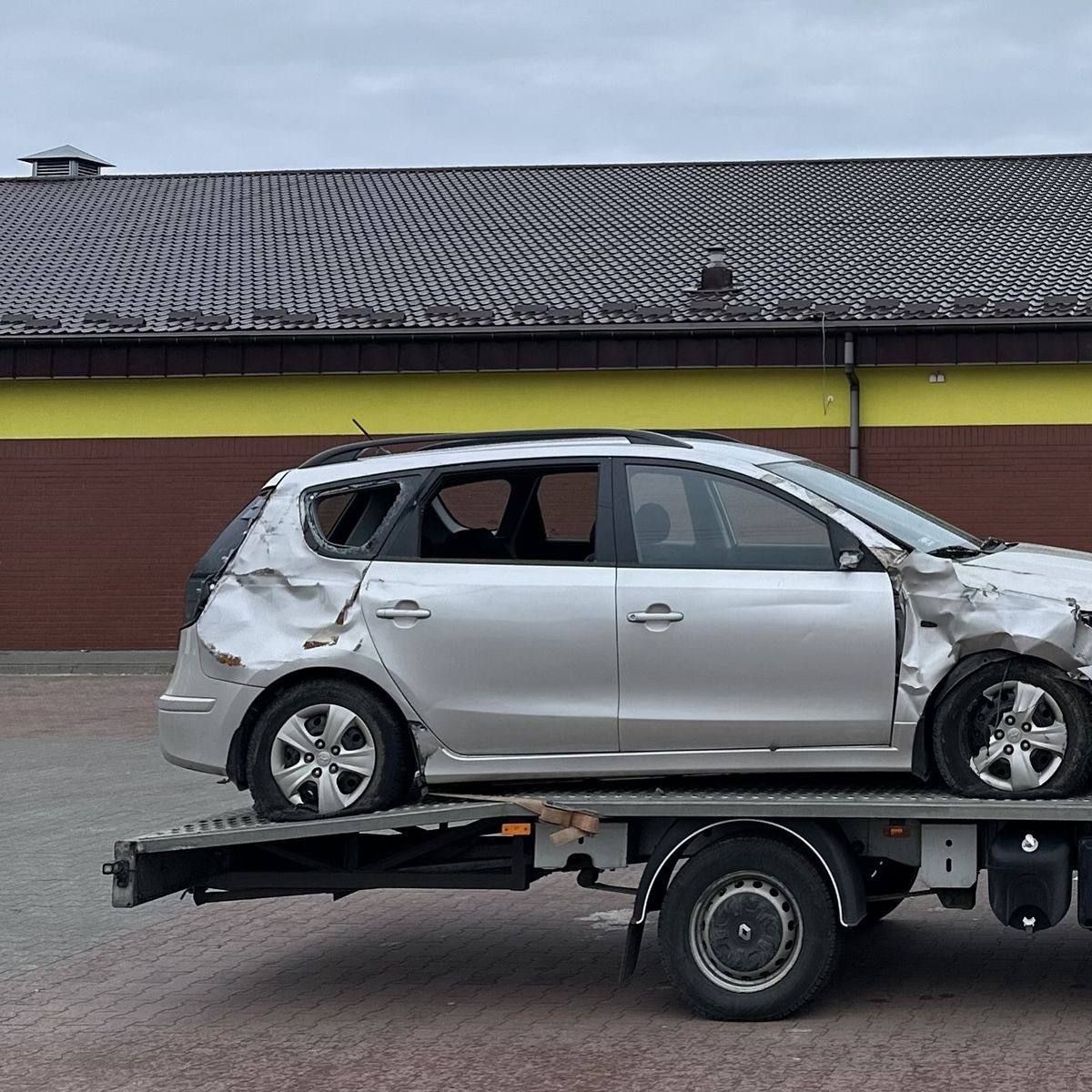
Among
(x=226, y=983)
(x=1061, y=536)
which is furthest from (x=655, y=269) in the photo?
(x=226, y=983)

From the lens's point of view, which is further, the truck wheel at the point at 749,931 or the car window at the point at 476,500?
the car window at the point at 476,500

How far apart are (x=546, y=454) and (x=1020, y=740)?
211cm

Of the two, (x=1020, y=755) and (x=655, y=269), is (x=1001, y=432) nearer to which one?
(x=655, y=269)

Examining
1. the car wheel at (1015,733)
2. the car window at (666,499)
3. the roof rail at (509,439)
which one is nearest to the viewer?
the car wheel at (1015,733)

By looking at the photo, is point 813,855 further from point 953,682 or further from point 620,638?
point 620,638

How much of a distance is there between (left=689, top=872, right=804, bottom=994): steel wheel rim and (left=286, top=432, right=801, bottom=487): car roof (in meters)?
1.57

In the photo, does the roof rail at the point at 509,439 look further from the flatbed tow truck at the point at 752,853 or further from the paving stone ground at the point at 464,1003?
the paving stone ground at the point at 464,1003

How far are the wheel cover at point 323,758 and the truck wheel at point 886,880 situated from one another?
192cm

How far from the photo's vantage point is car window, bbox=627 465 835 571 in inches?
271

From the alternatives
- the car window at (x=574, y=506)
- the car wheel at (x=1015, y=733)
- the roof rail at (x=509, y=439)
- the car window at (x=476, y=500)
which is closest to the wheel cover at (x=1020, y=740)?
the car wheel at (x=1015, y=733)

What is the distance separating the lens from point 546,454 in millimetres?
7371

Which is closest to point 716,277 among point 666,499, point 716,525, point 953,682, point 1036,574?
point 666,499

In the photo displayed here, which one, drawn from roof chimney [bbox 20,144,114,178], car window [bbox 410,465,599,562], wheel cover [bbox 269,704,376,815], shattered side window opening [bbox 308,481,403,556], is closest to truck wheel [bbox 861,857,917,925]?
car window [bbox 410,465,599,562]

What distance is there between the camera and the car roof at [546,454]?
7188 millimetres
